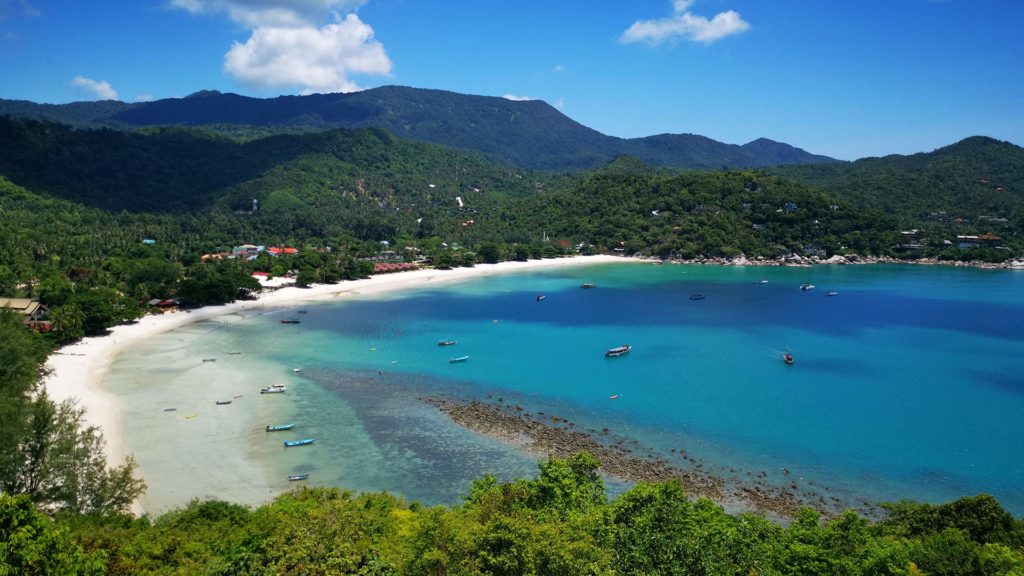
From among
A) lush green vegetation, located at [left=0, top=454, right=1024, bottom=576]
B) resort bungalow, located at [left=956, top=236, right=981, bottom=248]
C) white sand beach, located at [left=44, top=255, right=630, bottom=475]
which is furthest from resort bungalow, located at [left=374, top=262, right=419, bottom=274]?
resort bungalow, located at [left=956, top=236, right=981, bottom=248]

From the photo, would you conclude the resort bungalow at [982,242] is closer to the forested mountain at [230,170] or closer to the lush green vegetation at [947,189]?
the lush green vegetation at [947,189]

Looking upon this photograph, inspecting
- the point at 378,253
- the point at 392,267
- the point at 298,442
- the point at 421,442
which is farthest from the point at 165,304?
the point at 378,253

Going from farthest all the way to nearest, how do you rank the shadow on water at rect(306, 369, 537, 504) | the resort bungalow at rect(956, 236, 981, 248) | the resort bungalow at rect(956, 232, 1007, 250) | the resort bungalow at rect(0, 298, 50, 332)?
the resort bungalow at rect(956, 236, 981, 248) → the resort bungalow at rect(956, 232, 1007, 250) → the resort bungalow at rect(0, 298, 50, 332) → the shadow on water at rect(306, 369, 537, 504)

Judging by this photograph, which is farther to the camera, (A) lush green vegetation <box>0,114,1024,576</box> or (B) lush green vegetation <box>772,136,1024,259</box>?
(B) lush green vegetation <box>772,136,1024,259</box>

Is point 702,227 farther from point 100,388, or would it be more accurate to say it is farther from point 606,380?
point 100,388

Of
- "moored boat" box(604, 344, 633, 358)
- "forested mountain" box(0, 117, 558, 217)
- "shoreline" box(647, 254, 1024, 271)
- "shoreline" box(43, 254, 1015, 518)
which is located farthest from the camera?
"forested mountain" box(0, 117, 558, 217)

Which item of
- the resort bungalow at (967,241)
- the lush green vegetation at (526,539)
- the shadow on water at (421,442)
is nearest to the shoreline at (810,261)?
the resort bungalow at (967,241)

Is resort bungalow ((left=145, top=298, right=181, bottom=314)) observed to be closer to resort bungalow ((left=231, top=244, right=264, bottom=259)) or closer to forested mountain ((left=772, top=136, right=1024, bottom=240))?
resort bungalow ((left=231, top=244, right=264, bottom=259))
